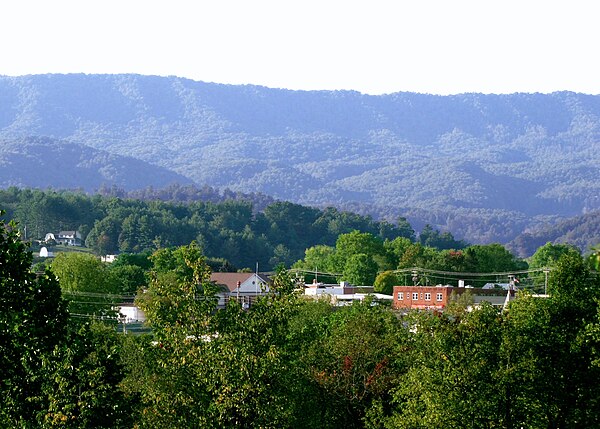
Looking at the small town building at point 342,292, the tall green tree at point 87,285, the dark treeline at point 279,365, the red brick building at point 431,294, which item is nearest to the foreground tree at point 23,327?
the dark treeline at point 279,365

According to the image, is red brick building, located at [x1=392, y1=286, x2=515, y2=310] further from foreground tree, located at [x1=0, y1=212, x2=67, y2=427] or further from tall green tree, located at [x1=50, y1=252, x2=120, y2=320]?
foreground tree, located at [x1=0, y1=212, x2=67, y2=427]

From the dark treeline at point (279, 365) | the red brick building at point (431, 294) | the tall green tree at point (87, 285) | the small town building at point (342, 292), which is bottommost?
the small town building at point (342, 292)

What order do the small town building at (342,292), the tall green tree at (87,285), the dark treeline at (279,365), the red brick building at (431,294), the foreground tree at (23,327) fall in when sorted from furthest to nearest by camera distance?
the small town building at (342,292) < the red brick building at (431,294) < the tall green tree at (87,285) < the dark treeline at (279,365) < the foreground tree at (23,327)

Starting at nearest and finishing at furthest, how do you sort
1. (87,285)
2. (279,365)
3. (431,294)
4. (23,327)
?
(23,327) < (279,365) < (87,285) < (431,294)

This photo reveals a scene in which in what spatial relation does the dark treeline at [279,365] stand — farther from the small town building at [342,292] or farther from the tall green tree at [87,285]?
the small town building at [342,292]

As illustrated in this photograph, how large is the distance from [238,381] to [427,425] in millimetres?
7737

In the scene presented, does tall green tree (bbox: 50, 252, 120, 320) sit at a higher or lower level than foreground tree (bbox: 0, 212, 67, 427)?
lower

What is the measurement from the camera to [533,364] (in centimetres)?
4006

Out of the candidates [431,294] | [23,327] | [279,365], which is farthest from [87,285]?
[23,327]

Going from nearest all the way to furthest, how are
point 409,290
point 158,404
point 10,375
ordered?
point 10,375 < point 158,404 < point 409,290

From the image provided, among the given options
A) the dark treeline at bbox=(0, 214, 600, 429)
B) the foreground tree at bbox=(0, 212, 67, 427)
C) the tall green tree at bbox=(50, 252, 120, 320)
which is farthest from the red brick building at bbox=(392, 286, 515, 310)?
the foreground tree at bbox=(0, 212, 67, 427)

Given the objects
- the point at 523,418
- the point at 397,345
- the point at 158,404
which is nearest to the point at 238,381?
the point at 158,404

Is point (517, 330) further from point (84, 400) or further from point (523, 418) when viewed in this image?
point (84, 400)

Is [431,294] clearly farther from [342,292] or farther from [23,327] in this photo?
[23,327]
